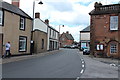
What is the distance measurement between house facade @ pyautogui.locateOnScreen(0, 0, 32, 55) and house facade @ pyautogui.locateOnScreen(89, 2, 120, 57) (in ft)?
33.3

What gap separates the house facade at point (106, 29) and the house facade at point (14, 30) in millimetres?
A: 10143

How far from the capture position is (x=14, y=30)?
22141mm

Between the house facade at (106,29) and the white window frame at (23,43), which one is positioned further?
the house facade at (106,29)

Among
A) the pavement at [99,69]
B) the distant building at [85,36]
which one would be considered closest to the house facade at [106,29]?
the pavement at [99,69]

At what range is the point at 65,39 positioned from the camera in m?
100

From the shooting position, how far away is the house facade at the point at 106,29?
25.2 m

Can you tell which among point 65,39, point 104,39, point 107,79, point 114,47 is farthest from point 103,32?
point 65,39

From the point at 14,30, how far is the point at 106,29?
13.2m

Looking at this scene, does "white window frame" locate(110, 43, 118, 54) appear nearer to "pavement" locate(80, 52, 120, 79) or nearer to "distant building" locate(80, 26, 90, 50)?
"pavement" locate(80, 52, 120, 79)

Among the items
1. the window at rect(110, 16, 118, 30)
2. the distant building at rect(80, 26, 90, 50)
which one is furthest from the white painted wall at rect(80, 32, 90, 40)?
the window at rect(110, 16, 118, 30)

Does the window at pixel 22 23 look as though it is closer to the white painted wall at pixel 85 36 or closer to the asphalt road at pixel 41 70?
the asphalt road at pixel 41 70

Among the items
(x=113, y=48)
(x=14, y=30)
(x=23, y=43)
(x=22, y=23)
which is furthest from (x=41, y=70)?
(x=113, y=48)

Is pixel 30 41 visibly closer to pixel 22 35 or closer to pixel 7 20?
pixel 22 35

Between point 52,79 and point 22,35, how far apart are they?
54.5 feet
